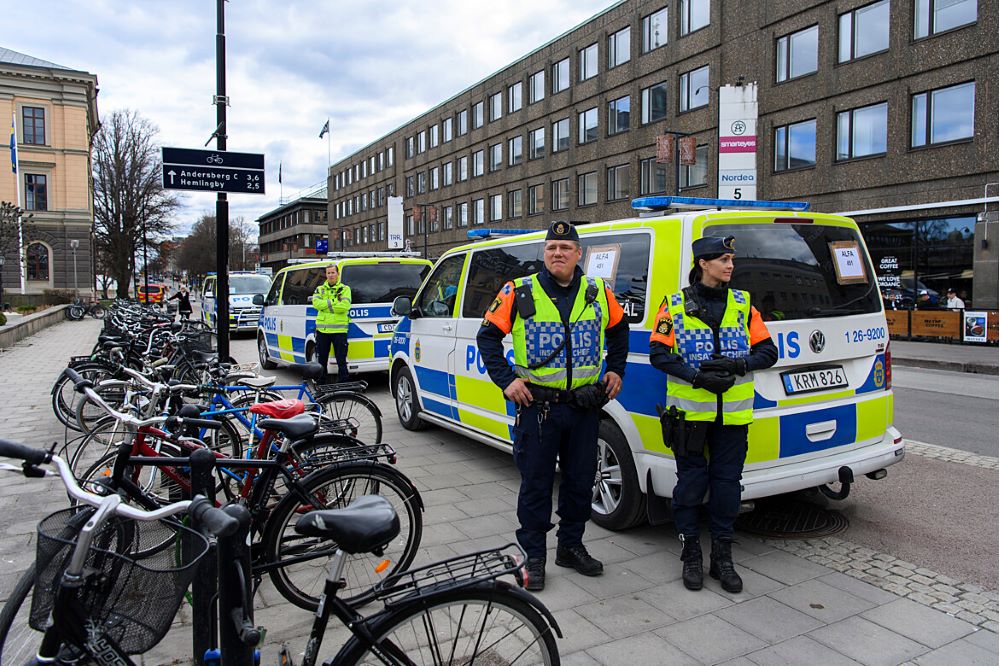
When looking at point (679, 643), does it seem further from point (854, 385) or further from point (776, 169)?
point (776, 169)

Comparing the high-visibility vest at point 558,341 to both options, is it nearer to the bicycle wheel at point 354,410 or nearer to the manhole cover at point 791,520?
the manhole cover at point 791,520

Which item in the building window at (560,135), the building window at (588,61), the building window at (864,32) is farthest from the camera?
the building window at (560,135)

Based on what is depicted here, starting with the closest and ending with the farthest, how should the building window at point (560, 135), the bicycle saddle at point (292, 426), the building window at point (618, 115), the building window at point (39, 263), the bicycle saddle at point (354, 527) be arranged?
the bicycle saddle at point (354, 527)
the bicycle saddle at point (292, 426)
the building window at point (618, 115)
the building window at point (560, 135)
the building window at point (39, 263)

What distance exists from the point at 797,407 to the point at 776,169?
86.2 ft

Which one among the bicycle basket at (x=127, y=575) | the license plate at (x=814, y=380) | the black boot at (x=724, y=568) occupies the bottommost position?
the black boot at (x=724, y=568)

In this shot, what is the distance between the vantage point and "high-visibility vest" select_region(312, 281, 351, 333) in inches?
368

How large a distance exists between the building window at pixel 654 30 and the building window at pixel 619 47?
1.07 meters

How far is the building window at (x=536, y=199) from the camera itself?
44.2m

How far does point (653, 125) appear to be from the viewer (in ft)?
115

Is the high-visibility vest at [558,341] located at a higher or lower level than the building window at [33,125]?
lower

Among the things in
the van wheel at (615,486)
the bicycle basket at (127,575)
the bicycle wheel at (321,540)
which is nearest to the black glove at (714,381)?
the van wheel at (615,486)

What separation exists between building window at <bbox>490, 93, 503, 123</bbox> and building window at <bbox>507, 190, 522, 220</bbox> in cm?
563

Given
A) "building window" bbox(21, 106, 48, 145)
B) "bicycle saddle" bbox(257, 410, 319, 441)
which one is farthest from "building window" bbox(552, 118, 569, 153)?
"bicycle saddle" bbox(257, 410, 319, 441)

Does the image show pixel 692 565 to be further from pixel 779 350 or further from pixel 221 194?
pixel 221 194
